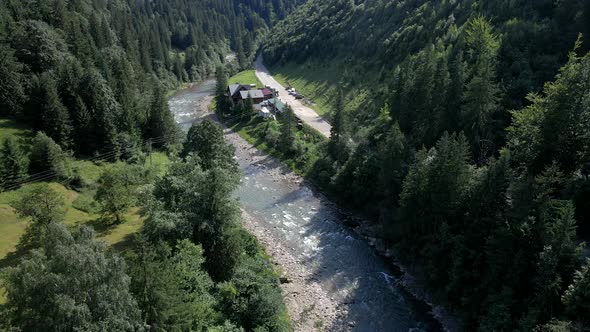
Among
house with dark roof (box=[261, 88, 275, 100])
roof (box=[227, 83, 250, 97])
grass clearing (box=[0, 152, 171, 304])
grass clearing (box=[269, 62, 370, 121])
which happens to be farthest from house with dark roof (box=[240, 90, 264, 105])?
grass clearing (box=[0, 152, 171, 304])

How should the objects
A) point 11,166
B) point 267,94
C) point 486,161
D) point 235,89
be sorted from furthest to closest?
point 235,89
point 267,94
point 11,166
point 486,161

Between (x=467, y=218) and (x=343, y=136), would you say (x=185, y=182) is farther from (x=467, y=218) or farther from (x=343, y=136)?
(x=343, y=136)

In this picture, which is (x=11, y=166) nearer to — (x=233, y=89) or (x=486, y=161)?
(x=486, y=161)

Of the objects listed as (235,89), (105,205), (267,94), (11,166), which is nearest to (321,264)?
(105,205)

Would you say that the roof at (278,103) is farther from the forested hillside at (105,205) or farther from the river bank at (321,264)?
the forested hillside at (105,205)

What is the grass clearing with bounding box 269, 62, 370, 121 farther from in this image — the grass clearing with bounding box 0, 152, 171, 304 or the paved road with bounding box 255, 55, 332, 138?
the grass clearing with bounding box 0, 152, 171, 304

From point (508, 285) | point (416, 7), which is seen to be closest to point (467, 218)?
point (508, 285)

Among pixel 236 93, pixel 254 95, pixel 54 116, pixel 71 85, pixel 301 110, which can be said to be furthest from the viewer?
pixel 236 93

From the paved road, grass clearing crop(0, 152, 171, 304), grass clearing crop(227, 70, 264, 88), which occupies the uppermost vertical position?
grass clearing crop(227, 70, 264, 88)

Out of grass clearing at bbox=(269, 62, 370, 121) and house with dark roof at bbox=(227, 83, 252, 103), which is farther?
house with dark roof at bbox=(227, 83, 252, 103)
